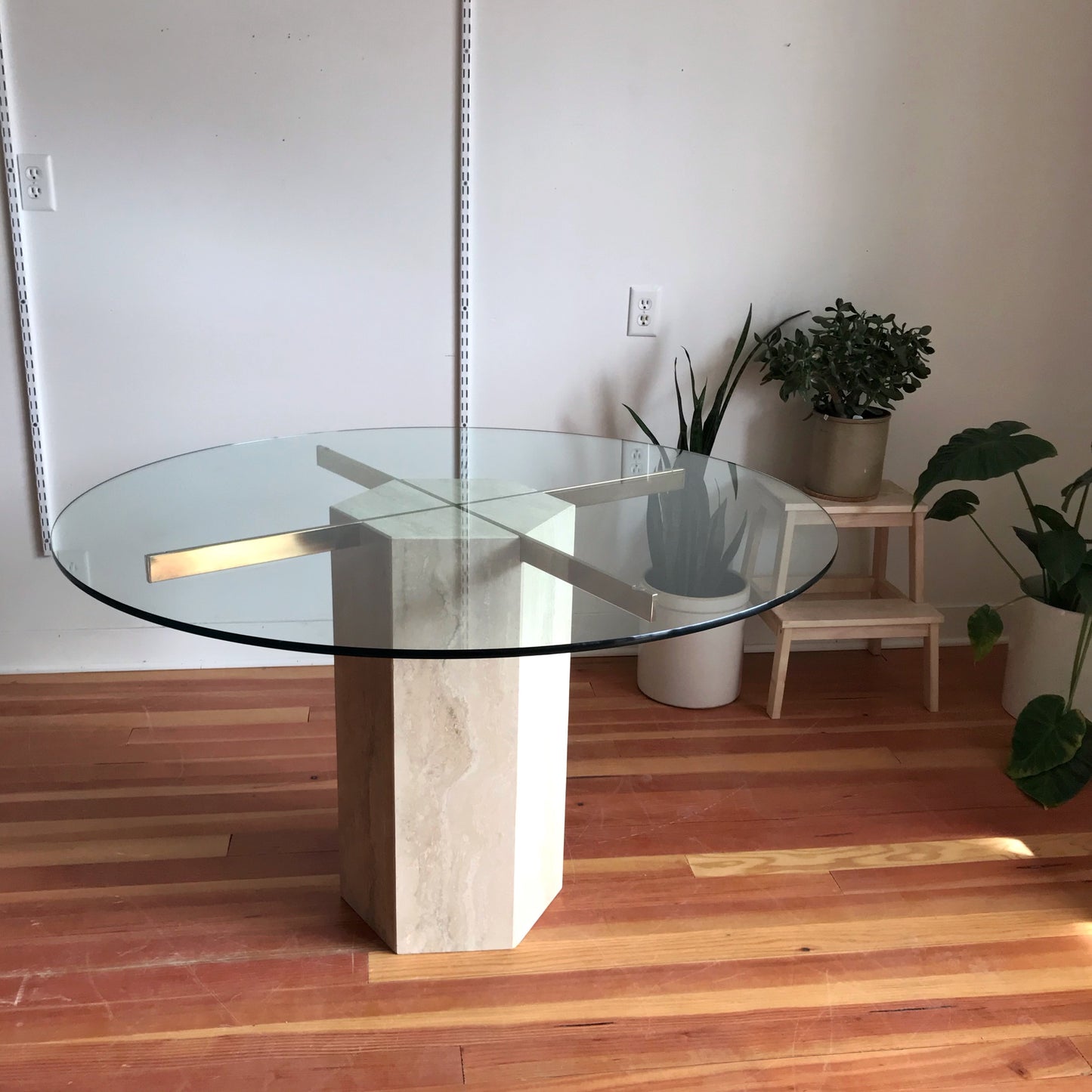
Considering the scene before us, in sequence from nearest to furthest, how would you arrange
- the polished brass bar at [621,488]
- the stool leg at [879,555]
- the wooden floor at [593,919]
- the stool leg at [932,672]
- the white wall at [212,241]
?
the wooden floor at [593,919] → the polished brass bar at [621,488] → the white wall at [212,241] → the stool leg at [932,672] → the stool leg at [879,555]

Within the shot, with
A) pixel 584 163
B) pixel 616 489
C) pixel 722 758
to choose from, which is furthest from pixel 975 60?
pixel 722 758

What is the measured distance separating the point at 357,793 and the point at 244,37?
167 centimetres

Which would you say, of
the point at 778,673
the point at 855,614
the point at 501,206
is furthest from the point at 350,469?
the point at 855,614

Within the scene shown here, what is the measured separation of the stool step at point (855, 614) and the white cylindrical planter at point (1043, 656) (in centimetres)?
20

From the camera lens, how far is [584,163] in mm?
2559

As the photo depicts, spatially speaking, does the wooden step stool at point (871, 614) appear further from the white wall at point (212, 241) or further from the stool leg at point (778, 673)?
the white wall at point (212, 241)

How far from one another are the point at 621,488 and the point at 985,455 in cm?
91

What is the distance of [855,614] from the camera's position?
2.62 meters

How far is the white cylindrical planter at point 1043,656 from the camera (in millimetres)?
2516

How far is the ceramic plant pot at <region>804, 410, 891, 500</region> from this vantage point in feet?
8.53

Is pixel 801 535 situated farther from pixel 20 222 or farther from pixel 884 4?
pixel 20 222

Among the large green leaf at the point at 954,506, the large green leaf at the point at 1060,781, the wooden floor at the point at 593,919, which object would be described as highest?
the large green leaf at the point at 954,506

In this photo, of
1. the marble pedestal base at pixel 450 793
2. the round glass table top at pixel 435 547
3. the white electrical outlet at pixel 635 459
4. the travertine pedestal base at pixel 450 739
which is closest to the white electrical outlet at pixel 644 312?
the white electrical outlet at pixel 635 459

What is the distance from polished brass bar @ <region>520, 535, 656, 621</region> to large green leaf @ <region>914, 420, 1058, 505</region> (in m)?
1.16
